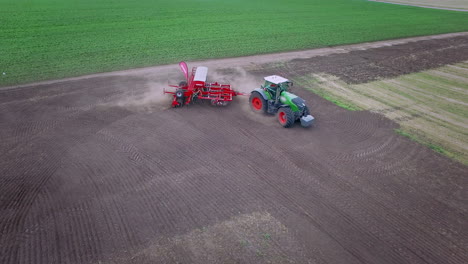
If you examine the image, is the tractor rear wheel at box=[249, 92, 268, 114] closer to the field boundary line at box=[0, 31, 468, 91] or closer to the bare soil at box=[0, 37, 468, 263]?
the bare soil at box=[0, 37, 468, 263]

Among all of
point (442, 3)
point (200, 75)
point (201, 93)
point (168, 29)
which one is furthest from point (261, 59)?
point (442, 3)

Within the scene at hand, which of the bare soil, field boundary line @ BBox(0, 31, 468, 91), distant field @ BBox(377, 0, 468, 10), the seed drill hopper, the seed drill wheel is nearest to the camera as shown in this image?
the bare soil

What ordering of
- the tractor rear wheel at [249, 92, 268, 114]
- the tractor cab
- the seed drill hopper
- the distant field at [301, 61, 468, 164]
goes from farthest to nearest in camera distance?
the seed drill hopper, the tractor rear wheel at [249, 92, 268, 114], the tractor cab, the distant field at [301, 61, 468, 164]

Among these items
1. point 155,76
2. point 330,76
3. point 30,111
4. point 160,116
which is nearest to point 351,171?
point 160,116

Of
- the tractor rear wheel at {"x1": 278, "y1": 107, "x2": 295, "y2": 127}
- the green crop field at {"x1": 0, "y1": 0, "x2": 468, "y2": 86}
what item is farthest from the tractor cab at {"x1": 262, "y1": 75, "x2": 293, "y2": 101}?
the green crop field at {"x1": 0, "y1": 0, "x2": 468, "y2": 86}

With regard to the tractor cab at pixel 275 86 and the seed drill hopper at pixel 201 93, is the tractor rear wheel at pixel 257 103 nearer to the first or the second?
the tractor cab at pixel 275 86

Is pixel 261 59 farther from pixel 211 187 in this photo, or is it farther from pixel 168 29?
pixel 211 187

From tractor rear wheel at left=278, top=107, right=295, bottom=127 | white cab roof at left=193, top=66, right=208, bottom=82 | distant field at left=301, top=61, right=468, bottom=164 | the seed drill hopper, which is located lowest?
distant field at left=301, top=61, right=468, bottom=164
